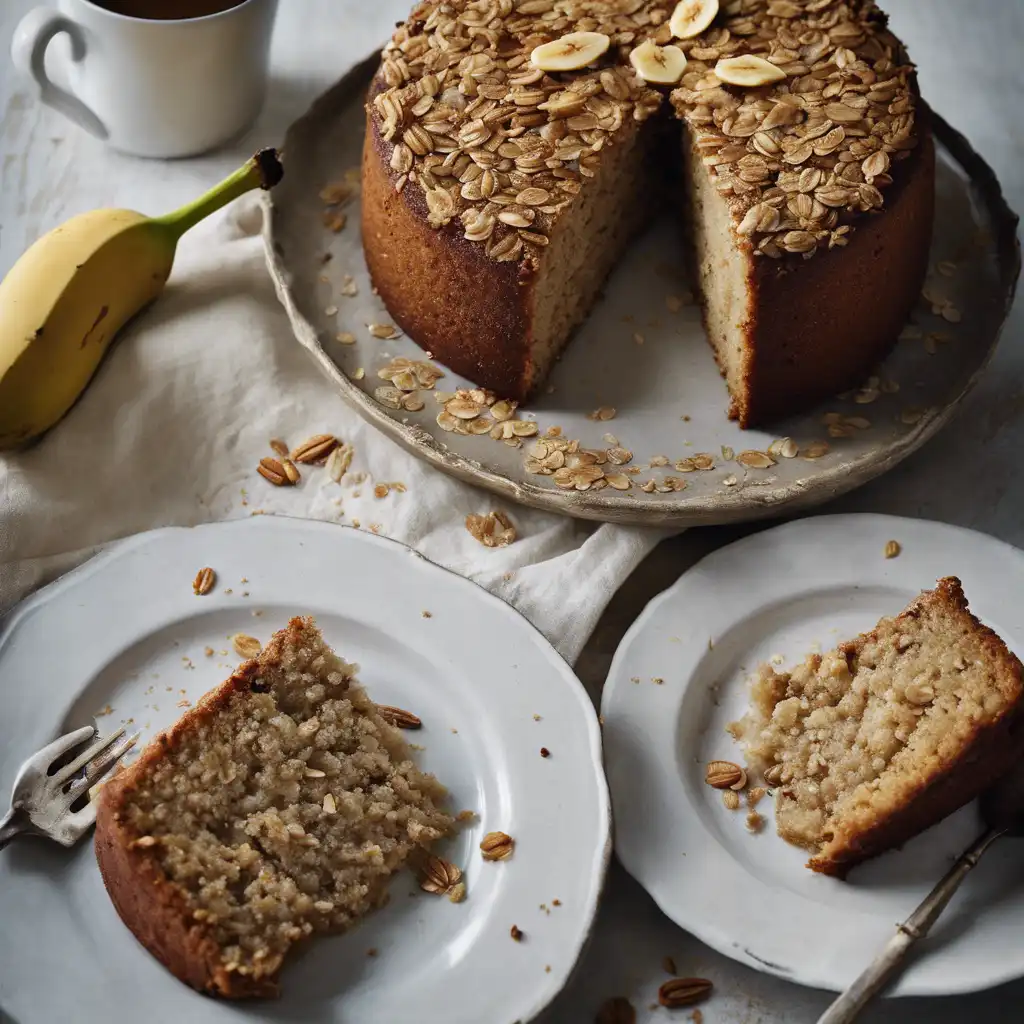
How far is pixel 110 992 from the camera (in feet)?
6.37

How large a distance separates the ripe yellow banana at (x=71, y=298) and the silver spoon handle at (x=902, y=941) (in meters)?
1.82

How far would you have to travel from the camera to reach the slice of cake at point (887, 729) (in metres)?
2.10

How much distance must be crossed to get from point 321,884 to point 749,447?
4.04 feet

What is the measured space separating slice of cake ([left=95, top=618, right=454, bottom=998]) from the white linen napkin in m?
0.45

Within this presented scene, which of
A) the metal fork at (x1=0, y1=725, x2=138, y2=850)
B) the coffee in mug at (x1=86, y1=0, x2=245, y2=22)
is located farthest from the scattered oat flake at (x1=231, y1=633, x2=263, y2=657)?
the coffee in mug at (x1=86, y1=0, x2=245, y2=22)

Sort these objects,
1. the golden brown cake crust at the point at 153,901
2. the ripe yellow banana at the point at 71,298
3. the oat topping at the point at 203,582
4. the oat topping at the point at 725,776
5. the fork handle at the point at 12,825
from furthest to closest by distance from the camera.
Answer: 1. the ripe yellow banana at the point at 71,298
2. the oat topping at the point at 203,582
3. the oat topping at the point at 725,776
4. the fork handle at the point at 12,825
5. the golden brown cake crust at the point at 153,901

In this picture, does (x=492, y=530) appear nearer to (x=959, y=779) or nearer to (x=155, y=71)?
(x=959, y=779)

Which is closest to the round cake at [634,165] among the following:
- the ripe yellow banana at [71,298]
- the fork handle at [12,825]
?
the ripe yellow banana at [71,298]

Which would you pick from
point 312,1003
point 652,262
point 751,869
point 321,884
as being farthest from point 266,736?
point 652,262

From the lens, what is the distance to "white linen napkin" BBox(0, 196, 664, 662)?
2.51 metres

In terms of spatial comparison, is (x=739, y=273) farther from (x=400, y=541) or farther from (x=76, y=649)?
(x=76, y=649)

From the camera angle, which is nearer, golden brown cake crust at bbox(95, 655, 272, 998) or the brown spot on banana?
golden brown cake crust at bbox(95, 655, 272, 998)

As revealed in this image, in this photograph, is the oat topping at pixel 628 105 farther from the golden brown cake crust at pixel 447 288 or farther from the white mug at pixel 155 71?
the white mug at pixel 155 71

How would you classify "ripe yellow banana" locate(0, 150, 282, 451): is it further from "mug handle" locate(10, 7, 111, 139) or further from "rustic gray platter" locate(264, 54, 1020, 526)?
"mug handle" locate(10, 7, 111, 139)
